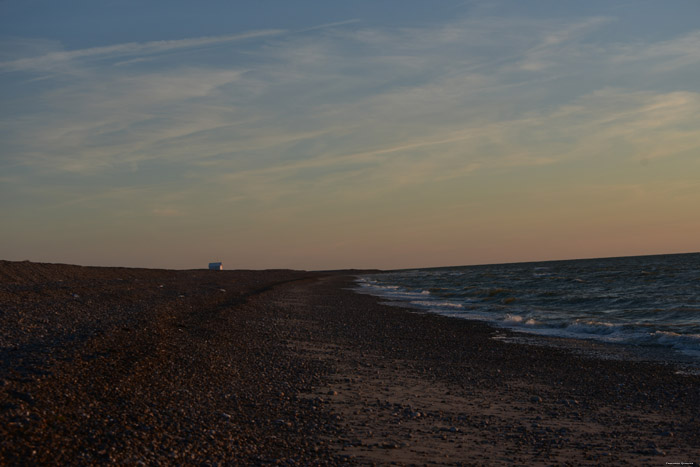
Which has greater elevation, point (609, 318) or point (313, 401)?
point (313, 401)

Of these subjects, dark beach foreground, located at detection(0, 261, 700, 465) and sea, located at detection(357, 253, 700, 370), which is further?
sea, located at detection(357, 253, 700, 370)

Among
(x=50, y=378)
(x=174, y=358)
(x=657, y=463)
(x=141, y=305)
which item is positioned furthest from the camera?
(x=141, y=305)

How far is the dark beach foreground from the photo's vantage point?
283 inches

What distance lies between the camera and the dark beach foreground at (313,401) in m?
7.18

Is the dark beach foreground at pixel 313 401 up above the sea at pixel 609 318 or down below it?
above

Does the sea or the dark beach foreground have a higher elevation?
the dark beach foreground

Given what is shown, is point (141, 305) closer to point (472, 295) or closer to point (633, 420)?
point (633, 420)

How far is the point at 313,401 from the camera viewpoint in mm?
10008

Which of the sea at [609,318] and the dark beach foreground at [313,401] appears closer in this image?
the dark beach foreground at [313,401]

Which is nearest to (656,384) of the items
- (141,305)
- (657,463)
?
(657,463)

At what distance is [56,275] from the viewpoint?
44719 mm

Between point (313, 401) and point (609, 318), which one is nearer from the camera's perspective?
point (313, 401)

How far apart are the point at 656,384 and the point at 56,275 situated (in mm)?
45563

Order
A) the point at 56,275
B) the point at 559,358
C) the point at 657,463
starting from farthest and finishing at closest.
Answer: the point at 56,275
the point at 559,358
the point at 657,463
